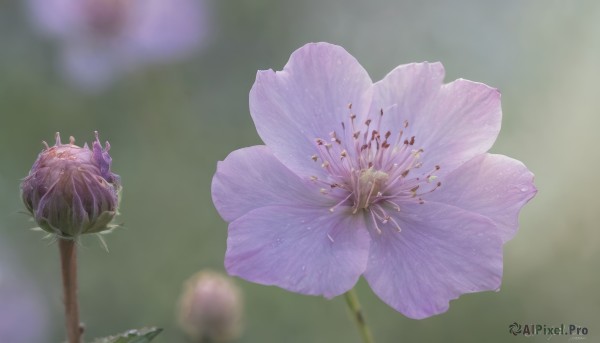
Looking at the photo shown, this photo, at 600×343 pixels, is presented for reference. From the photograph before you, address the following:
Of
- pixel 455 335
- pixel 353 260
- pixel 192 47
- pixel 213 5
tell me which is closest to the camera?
pixel 353 260

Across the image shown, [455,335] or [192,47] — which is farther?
[192,47]

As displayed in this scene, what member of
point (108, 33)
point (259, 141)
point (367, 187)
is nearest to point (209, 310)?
point (367, 187)

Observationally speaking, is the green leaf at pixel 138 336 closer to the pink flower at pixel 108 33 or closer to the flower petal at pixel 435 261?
the flower petal at pixel 435 261

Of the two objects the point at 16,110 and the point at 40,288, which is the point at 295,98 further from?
the point at 16,110

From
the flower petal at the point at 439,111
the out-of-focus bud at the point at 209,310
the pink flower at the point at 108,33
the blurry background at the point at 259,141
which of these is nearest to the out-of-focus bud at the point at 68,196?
the flower petal at the point at 439,111

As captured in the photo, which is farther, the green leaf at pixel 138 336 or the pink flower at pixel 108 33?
the pink flower at pixel 108 33

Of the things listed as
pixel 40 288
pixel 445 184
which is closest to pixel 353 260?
pixel 445 184

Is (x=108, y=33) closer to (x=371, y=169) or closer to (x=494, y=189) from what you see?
(x=371, y=169)
